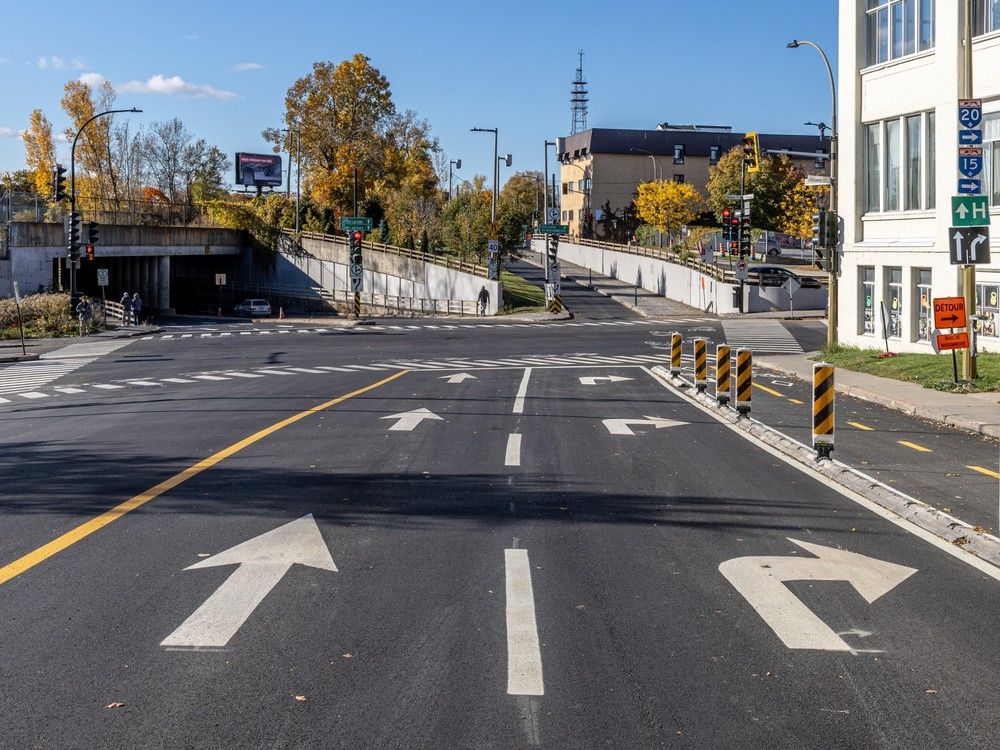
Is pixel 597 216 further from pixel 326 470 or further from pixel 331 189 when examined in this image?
pixel 326 470

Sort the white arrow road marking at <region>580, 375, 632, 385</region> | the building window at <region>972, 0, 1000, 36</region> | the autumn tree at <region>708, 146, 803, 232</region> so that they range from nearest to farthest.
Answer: the white arrow road marking at <region>580, 375, 632, 385</region>, the building window at <region>972, 0, 1000, 36</region>, the autumn tree at <region>708, 146, 803, 232</region>

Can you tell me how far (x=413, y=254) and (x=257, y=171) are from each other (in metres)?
36.8

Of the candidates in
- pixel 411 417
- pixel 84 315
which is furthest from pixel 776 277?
pixel 411 417

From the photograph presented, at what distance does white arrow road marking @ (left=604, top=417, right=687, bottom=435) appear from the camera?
1755cm

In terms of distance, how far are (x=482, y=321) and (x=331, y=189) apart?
1045 inches

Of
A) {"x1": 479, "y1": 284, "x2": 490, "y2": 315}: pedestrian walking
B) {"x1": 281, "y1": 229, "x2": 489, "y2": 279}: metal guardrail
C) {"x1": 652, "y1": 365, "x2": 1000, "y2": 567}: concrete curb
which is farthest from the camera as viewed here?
{"x1": 281, "y1": 229, "x2": 489, "y2": 279}: metal guardrail

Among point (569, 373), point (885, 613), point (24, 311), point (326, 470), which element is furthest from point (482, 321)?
point (885, 613)

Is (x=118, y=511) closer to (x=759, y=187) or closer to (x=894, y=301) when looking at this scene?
(x=894, y=301)

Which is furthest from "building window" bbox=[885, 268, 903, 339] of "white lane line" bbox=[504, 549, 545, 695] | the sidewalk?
"white lane line" bbox=[504, 549, 545, 695]

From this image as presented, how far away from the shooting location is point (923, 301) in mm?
32781

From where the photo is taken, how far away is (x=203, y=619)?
23.4ft

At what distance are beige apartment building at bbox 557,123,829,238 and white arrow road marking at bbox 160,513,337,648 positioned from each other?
322ft

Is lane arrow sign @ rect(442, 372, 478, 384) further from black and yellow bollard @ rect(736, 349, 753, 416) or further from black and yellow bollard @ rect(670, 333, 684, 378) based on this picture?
black and yellow bollard @ rect(736, 349, 753, 416)

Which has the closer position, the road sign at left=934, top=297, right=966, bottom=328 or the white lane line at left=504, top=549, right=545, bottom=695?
Answer: the white lane line at left=504, top=549, right=545, bottom=695
